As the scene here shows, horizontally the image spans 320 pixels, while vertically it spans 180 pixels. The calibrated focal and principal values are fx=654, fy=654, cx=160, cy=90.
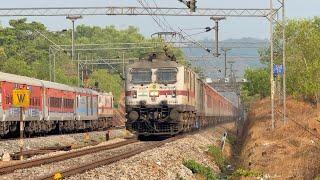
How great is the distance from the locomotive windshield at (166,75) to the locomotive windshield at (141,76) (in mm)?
489

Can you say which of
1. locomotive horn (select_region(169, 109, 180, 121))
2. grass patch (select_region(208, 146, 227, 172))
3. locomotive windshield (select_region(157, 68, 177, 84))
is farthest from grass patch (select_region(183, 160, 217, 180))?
locomotive windshield (select_region(157, 68, 177, 84))

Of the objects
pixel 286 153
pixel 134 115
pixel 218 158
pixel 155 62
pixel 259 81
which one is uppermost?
pixel 259 81

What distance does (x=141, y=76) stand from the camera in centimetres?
3197

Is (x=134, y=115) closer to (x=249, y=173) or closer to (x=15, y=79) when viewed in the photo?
(x=15, y=79)

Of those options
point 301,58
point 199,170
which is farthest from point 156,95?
point 301,58

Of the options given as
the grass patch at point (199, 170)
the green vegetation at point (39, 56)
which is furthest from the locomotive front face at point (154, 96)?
the green vegetation at point (39, 56)

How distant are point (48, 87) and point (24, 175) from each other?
24037 millimetres

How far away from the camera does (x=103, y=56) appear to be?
130 meters

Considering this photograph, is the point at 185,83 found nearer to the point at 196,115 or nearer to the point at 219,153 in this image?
the point at 219,153

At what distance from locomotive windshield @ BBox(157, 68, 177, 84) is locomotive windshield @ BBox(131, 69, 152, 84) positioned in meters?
0.49

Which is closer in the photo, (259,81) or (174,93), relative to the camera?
(174,93)

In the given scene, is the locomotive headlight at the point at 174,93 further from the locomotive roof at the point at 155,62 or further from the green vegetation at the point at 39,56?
the green vegetation at the point at 39,56

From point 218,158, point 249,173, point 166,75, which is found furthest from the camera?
point 166,75

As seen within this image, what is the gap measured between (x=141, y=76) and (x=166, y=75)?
1.22m
